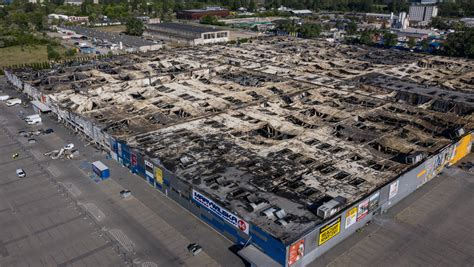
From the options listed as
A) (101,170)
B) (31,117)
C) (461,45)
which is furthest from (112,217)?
(461,45)

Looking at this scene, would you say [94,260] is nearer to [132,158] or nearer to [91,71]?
[132,158]

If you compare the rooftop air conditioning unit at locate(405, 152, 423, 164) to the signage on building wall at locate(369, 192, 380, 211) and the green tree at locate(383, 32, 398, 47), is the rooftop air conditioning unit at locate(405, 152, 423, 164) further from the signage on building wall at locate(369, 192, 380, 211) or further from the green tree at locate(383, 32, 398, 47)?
the green tree at locate(383, 32, 398, 47)

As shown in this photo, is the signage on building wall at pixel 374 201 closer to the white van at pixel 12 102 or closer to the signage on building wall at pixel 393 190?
the signage on building wall at pixel 393 190

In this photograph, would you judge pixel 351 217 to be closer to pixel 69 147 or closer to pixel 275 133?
pixel 275 133

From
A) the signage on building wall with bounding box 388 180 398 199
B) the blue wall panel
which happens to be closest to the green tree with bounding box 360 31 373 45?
the signage on building wall with bounding box 388 180 398 199

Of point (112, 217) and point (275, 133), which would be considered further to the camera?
point (275, 133)

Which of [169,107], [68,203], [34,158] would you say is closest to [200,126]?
[169,107]

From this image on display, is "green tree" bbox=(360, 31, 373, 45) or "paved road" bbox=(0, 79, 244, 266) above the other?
"green tree" bbox=(360, 31, 373, 45)
